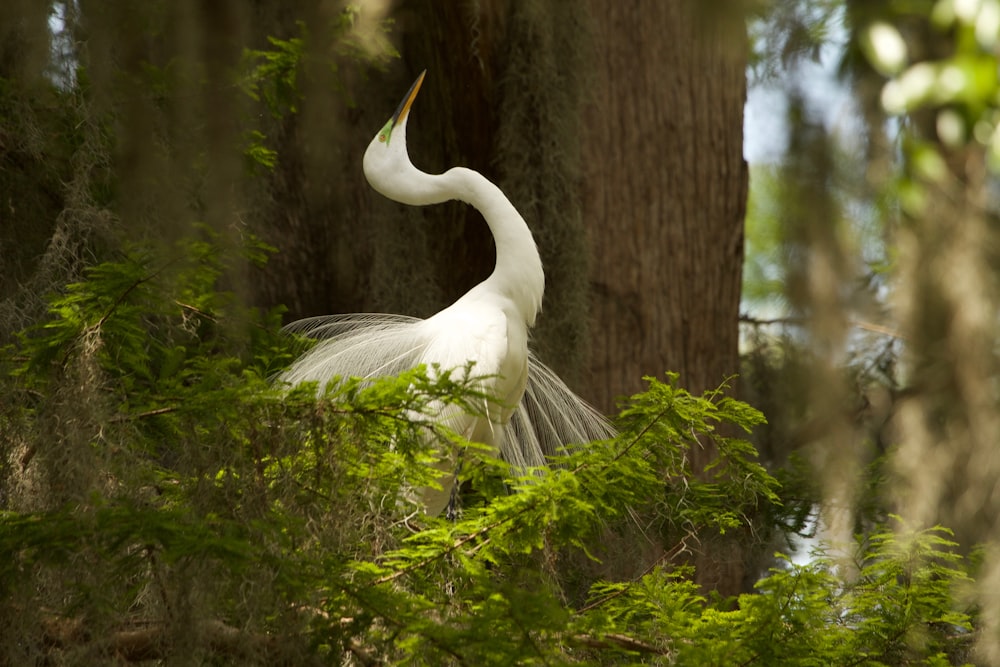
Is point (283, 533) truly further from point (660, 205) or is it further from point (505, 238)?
point (660, 205)

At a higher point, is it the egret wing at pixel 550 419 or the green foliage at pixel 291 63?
the green foliage at pixel 291 63

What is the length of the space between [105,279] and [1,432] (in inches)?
11.3

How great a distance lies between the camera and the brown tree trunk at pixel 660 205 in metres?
3.72

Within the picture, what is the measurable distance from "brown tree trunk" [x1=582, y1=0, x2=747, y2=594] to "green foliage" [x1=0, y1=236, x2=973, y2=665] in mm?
1720

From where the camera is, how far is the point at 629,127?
381 cm

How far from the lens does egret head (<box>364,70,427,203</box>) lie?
269 centimetres

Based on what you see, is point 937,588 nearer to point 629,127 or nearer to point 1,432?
point 1,432

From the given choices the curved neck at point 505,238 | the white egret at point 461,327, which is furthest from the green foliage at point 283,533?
the curved neck at point 505,238

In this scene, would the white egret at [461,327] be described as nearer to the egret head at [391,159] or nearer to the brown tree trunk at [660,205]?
the egret head at [391,159]

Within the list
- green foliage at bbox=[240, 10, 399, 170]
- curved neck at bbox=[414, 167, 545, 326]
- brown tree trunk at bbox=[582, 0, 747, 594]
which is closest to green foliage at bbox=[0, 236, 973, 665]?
curved neck at bbox=[414, 167, 545, 326]

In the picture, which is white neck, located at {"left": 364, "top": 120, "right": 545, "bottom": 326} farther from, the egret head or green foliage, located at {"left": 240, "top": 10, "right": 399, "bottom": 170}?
green foliage, located at {"left": 240, "top": 10, "right": 399, "bottom": 170}

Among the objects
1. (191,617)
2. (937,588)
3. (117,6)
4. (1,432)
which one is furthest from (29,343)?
(937,588)

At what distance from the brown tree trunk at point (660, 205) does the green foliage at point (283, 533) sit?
172 centimetres

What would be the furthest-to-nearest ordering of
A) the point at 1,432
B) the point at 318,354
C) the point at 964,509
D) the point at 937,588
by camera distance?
1. the point at 964,509
2. the point at 318,354
3. the point at 937,588
4. the point at 1,432
